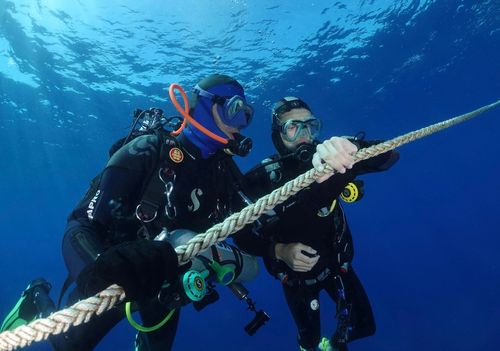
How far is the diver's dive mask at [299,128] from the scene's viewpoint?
180 inches

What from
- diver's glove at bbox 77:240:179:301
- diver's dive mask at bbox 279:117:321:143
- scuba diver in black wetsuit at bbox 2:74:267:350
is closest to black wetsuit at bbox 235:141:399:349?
diver's dive mask at bbox 279:117:321:143

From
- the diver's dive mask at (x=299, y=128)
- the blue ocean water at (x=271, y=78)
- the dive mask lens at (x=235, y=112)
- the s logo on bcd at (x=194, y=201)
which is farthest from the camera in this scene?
the blue ocean water at (x=271, y=78)

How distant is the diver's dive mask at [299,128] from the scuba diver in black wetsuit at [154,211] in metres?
0.87

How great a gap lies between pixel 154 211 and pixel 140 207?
0.13 meters

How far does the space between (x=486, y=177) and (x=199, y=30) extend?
113 metres

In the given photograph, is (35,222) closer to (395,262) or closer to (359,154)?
(395,262)

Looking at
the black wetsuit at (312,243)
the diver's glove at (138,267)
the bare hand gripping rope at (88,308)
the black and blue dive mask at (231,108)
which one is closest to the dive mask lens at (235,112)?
the black and blue dive mask at (231,108)

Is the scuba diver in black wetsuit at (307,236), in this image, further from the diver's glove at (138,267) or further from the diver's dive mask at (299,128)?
the diver's glove at (138,267)

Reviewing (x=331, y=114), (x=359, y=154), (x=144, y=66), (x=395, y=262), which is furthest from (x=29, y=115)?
(x=395, y=262)

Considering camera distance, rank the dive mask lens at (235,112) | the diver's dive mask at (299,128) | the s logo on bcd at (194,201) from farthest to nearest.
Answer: the diver's dive mask at (299,128) < the dive mask lens at (235,112) < the s logo on bcd at (194,201)

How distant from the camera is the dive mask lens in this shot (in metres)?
3.73

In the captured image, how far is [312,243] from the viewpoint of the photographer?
13.9 feet

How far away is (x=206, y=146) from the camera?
3.67 m

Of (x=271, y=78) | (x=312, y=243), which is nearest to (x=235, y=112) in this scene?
(x=312, y=243)
